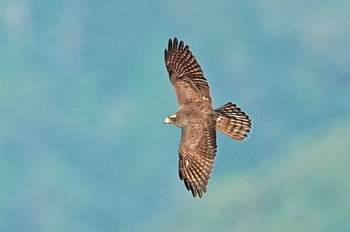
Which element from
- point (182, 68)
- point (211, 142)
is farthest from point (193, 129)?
point (182, 68)

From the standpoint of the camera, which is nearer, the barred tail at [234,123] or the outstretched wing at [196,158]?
the outstretched wing at [196,158]

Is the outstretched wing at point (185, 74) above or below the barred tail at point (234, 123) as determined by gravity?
above

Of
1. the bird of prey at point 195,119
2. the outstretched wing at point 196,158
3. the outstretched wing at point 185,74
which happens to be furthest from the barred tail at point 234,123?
the outstretched wing at point 196,158

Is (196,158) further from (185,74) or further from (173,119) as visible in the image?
(185,74)

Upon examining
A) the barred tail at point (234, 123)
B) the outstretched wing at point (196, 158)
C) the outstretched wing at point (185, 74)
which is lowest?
the outstretched wing at point (196, 158)

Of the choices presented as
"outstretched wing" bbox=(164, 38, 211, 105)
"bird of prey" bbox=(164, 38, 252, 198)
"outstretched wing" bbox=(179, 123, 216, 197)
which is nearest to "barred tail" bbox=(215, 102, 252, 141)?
"bird of prey" bbox=(164, 38, 252, 198)

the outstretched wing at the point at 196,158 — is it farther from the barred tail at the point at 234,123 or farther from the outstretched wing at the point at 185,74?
the outstretched wing at the point at 185,74

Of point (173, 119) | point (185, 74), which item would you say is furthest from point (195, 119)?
point (185, 74)

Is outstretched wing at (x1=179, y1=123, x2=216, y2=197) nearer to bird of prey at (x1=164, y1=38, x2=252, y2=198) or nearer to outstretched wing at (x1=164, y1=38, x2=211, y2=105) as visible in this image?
bird of prey at (x1=164, y1=38, x2=252, y2=198)
